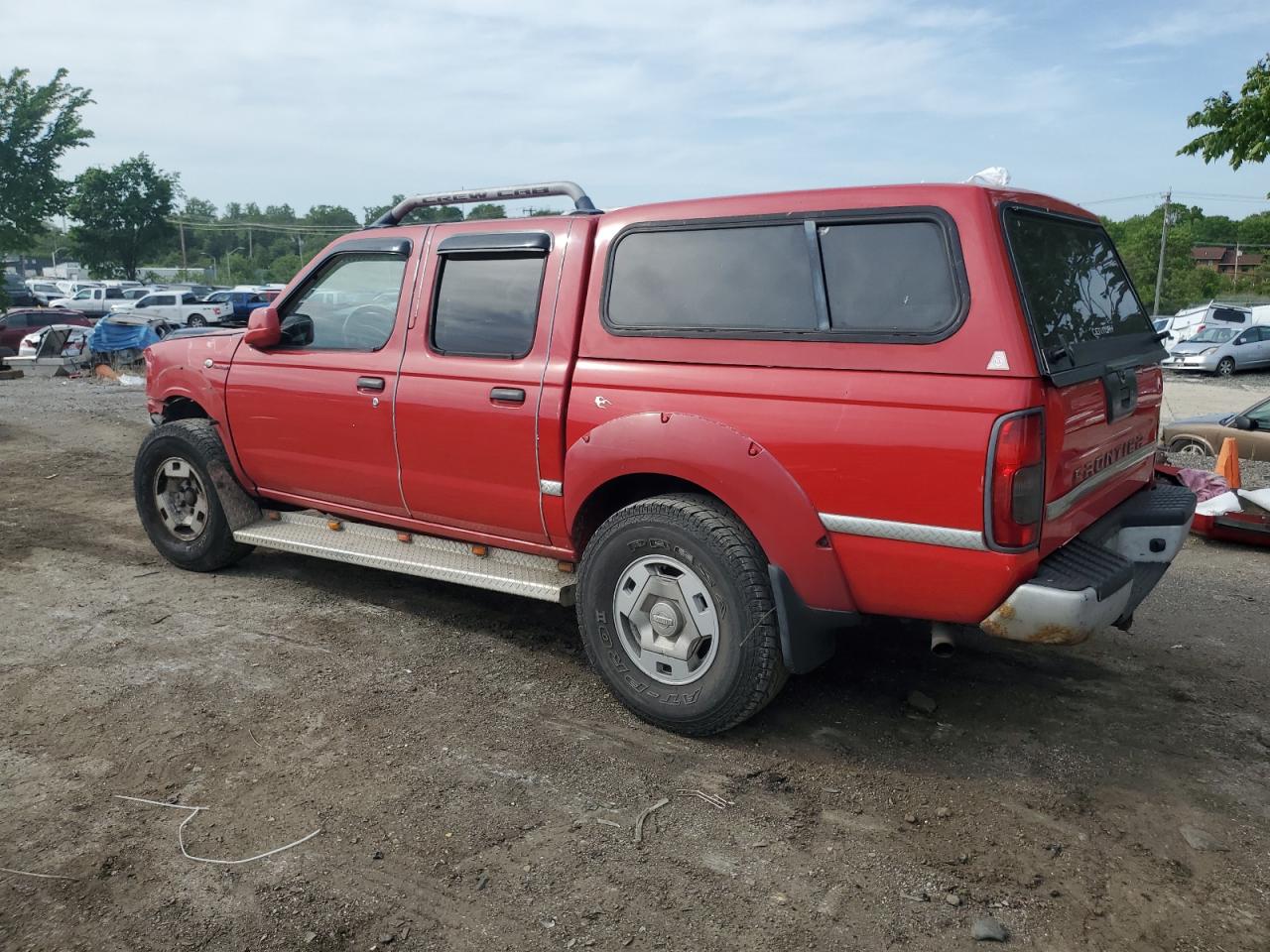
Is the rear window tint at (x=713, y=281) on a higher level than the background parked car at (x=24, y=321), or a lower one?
higher

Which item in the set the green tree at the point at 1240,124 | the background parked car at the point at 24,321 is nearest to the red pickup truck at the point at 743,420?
the green tree at the point at 1240,124

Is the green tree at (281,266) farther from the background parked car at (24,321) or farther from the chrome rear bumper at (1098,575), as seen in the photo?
Result: the chrome rear bumper at (1098,575)

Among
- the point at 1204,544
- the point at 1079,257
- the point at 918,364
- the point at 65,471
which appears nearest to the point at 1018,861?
the point at 918,364

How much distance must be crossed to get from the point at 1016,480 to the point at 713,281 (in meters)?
1.39

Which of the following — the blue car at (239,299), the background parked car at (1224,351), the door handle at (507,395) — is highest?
the door handle at (507,395)

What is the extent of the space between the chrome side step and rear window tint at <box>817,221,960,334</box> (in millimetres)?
1670

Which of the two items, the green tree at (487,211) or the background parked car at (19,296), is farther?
the background parked car at (19,296)

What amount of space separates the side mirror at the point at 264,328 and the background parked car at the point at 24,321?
25.6 metres

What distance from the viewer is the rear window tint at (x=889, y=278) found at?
3318 mm

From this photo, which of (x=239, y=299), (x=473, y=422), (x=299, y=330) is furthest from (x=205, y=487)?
(x=239, y=299)

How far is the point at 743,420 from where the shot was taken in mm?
3605

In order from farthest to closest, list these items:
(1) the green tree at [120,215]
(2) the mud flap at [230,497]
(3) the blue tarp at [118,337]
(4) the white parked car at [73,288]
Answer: (1) the green tree at [120,215] → (4) the white parked car at [73,288] → (3) the blue tarp at [118,337] → (2) the mud flap at [230,497]

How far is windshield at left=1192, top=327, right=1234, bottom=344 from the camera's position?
27422mm

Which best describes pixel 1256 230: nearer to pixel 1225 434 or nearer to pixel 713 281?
pixel 1225 434
